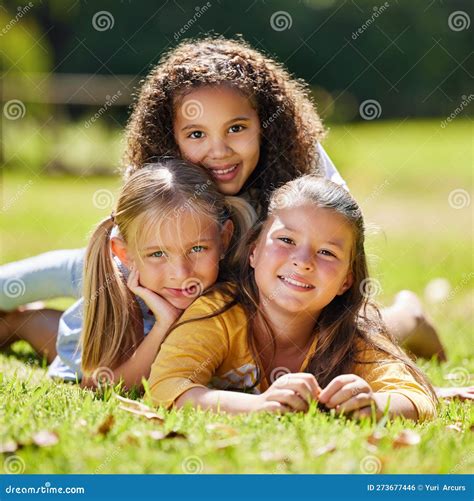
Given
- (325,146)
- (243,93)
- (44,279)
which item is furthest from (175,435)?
(325,146)

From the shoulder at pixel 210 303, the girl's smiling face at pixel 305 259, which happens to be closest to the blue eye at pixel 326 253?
the girl's smiling face at pixel 305 259

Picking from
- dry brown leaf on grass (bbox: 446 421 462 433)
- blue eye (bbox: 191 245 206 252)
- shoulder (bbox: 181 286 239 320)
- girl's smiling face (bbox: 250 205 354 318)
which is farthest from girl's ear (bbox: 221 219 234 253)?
dry brown leaf on grass (bbox: 446 421 462 433)

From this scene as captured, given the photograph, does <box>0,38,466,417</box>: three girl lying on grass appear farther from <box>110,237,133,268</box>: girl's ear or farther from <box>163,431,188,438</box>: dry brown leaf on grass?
<box>163,431,188,438</box>: dry brown leaf on grass

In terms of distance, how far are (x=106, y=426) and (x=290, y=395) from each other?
58 cm

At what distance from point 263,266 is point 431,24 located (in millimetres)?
19556

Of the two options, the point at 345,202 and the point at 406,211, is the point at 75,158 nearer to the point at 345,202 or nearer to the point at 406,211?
the point at 406,211

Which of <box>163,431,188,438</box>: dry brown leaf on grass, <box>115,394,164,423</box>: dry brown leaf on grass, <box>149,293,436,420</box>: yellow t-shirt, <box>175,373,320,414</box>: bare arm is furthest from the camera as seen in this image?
<box>149,293,436,420</box>: yellow t-shirt

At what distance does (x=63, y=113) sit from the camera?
562 inches

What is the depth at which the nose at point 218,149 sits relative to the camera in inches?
144

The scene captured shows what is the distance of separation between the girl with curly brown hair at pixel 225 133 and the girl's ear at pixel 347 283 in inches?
23.0

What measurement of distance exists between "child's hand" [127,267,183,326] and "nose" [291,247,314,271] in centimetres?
59

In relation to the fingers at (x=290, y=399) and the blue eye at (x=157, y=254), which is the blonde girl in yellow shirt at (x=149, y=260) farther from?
the fingers at (x=290, y=399)

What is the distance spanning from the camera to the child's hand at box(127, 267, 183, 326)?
331 centimetres
